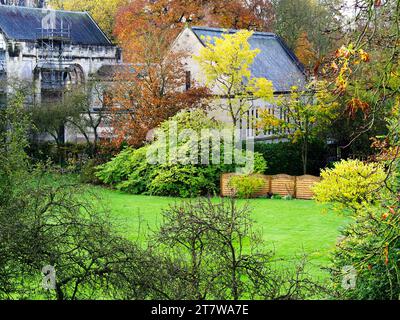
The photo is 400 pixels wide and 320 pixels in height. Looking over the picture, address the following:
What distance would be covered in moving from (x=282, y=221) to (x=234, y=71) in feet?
32.9

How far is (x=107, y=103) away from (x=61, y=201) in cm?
2166

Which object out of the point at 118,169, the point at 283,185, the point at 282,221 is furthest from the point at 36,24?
the point at 282,221

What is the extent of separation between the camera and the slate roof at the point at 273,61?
109 ft

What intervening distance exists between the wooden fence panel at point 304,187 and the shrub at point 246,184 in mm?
1128

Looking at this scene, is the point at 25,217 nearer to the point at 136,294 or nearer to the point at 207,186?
the point at 136,294

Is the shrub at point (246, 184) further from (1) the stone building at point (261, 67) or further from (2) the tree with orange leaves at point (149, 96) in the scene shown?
(2) the tree with orange leaves at point (149, 96)

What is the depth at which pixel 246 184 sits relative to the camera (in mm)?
25375

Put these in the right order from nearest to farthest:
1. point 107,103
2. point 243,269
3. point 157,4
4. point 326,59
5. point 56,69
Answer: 1. point 326,59
2. point 243,269
3. point 107,103
4. point 56,69
5. point 157,4

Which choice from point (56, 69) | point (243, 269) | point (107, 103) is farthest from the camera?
point (56, 69)

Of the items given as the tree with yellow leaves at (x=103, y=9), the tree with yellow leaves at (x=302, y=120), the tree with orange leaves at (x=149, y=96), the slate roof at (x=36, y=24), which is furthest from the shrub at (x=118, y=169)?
the tree with yellow leaves at (x=103, y=9)


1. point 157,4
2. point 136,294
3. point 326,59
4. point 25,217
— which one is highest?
point 157,4

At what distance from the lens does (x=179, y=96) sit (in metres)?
29.1

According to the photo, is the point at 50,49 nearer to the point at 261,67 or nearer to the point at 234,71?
the point at 261,67
